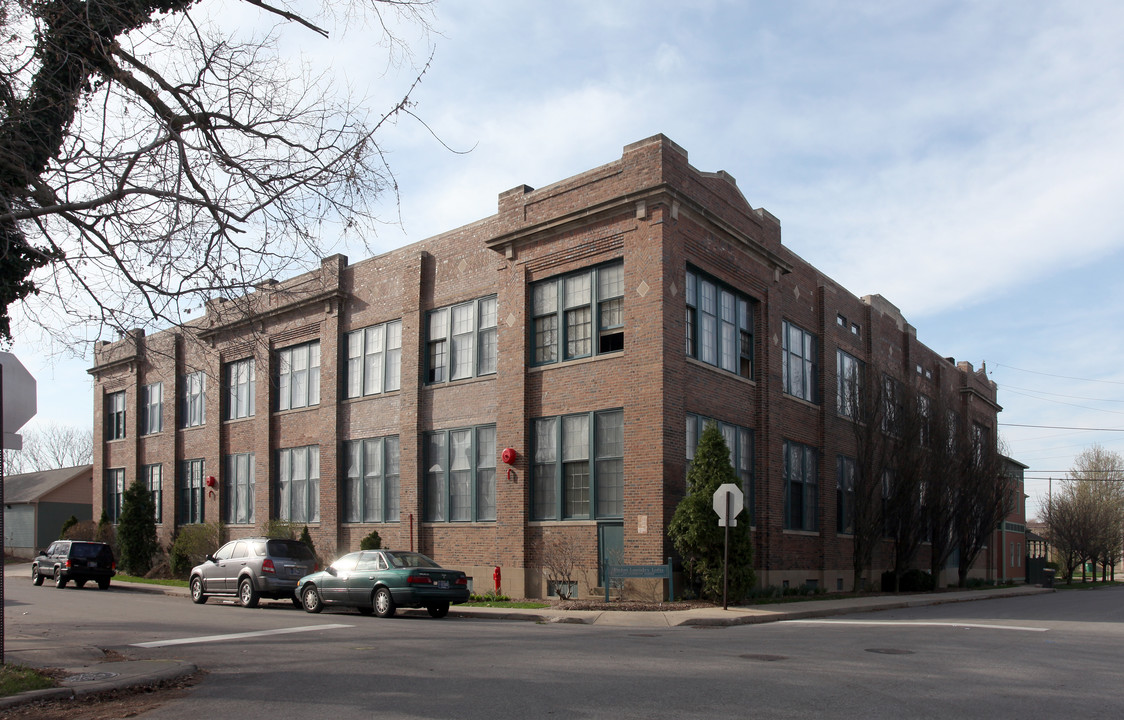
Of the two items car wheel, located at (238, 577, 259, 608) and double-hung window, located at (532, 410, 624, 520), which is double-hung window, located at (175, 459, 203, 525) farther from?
double-hung window, located at (532, 410, 624, 520)

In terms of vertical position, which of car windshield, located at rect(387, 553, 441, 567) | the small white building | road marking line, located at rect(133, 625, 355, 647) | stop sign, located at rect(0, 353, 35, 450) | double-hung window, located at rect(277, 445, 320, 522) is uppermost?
stop sign, located at rect(0, 353, 35, 450)

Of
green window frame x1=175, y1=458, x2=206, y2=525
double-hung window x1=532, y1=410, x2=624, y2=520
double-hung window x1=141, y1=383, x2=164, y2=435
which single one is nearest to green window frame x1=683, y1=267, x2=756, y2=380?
double-hung window x1=532, y1=410, x2=624, y2=520

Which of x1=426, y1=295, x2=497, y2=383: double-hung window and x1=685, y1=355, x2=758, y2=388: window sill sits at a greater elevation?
x1=426, y1=295, x2=497, y2=383: double-hung window

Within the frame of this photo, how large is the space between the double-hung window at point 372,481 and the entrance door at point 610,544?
8349mm

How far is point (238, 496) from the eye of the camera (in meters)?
35.4

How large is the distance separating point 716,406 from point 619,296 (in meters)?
3.93

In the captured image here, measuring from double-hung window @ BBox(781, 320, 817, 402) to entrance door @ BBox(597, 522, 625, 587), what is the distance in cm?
821

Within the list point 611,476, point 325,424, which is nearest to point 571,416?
point 611,476

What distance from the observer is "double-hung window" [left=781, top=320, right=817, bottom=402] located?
1113 inches

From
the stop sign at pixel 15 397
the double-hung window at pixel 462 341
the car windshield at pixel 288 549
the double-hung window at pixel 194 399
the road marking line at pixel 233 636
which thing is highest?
the double-hung window at pixel 462 341

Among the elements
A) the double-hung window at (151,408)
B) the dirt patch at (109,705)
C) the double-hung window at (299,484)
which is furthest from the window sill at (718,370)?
the double-hung window at (151,408)

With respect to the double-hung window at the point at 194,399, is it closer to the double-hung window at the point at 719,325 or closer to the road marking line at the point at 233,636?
the double-hung window at the point at 719,325

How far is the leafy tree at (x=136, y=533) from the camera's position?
3819 cm

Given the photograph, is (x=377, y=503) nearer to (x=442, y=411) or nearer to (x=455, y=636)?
(x=442, y=411)
